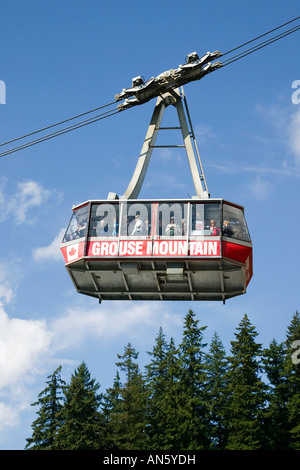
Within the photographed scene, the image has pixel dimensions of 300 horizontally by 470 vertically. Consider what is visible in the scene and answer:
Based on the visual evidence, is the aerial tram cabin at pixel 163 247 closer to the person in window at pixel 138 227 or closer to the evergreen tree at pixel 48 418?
the person in window at pixel 138 227

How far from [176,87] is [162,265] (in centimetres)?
730

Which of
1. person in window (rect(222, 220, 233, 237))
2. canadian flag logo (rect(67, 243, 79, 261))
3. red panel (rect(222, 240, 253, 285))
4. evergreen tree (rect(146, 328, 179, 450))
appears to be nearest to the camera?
red panel (rect(222, 240, 253, 285))

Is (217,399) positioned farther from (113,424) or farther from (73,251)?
(73,251)

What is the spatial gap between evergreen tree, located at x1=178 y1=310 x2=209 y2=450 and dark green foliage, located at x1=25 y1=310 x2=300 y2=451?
0.21 feet

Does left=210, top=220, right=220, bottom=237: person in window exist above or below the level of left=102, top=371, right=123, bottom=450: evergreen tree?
below

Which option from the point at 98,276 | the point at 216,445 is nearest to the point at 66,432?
the point at 216,445

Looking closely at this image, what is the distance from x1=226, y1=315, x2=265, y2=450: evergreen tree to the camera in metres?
55.0

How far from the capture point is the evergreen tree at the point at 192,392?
182 feet

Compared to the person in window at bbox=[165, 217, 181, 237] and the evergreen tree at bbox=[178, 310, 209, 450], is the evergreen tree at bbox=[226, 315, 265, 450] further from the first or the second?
the person in window at bbox=[165, 217, 181, 237]

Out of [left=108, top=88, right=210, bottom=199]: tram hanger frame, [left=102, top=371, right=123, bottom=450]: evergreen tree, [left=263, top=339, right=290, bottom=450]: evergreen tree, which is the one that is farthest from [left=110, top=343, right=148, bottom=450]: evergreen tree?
[left=108, top=88, right=210, bottom=199]: tram hanger frame

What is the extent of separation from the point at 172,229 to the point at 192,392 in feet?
113

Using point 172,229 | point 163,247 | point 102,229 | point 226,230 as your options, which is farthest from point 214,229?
point 102,229

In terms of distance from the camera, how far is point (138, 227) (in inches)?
1055
